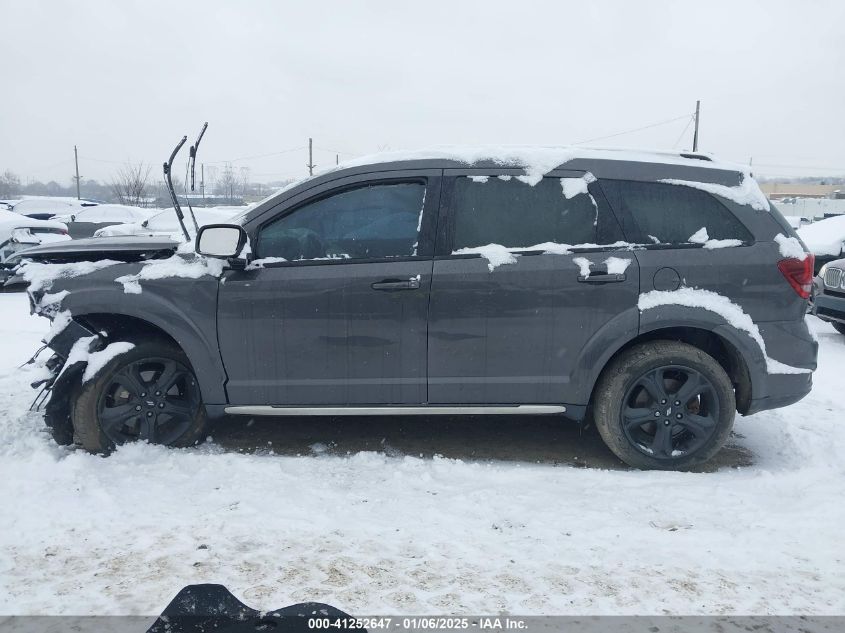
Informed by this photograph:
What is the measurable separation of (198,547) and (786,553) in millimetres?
2711

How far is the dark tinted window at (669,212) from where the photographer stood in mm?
3902

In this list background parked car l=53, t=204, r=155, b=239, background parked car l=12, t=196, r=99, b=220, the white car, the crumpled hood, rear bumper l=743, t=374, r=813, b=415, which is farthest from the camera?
background parked car l=12, t=196, r=99, b=220

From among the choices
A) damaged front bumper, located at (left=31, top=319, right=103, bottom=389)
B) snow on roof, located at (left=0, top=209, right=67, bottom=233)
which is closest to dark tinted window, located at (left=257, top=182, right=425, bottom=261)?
damaged front bumper, located at (left=31, top=319, right=103, bottom=389)

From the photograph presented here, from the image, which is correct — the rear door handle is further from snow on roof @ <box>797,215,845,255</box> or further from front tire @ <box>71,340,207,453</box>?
snow on roof @ <box>797,215,845,255</box>

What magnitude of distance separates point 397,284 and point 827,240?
8.64m

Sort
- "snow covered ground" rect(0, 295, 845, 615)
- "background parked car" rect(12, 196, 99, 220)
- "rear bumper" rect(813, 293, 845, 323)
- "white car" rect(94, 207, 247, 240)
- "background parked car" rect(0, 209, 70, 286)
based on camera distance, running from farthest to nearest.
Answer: "background parked car" rect(12, 196, 99, 220)
"white car" rect(94, 207, 247, 240)
"background parked car" rect(0, 209, 70, 286)
"rear bumper" rect(813, 293, 845, 323)
"snow covered ground" rect(0, 295, 845, 615)

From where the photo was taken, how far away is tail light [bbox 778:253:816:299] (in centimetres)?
380

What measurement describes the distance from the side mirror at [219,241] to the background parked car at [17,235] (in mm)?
8638

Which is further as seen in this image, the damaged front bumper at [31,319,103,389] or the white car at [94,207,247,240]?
the white car at [94,207,247,240]

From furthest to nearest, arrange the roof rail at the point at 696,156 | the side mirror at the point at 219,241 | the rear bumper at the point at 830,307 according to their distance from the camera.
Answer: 1. the rear bumper at the point at 830,307
2. the roof rail at the point at 696,156
3. the side mirror at the point at 219,241

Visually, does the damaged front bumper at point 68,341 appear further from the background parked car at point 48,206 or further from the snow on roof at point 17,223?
the background parked car at point 48,206

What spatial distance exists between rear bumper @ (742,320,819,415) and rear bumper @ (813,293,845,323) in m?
4.73

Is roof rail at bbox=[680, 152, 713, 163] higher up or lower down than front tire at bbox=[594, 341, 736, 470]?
higher up

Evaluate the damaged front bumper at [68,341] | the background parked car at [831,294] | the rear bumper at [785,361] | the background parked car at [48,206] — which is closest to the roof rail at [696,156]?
the rear bumper at [785,361]
